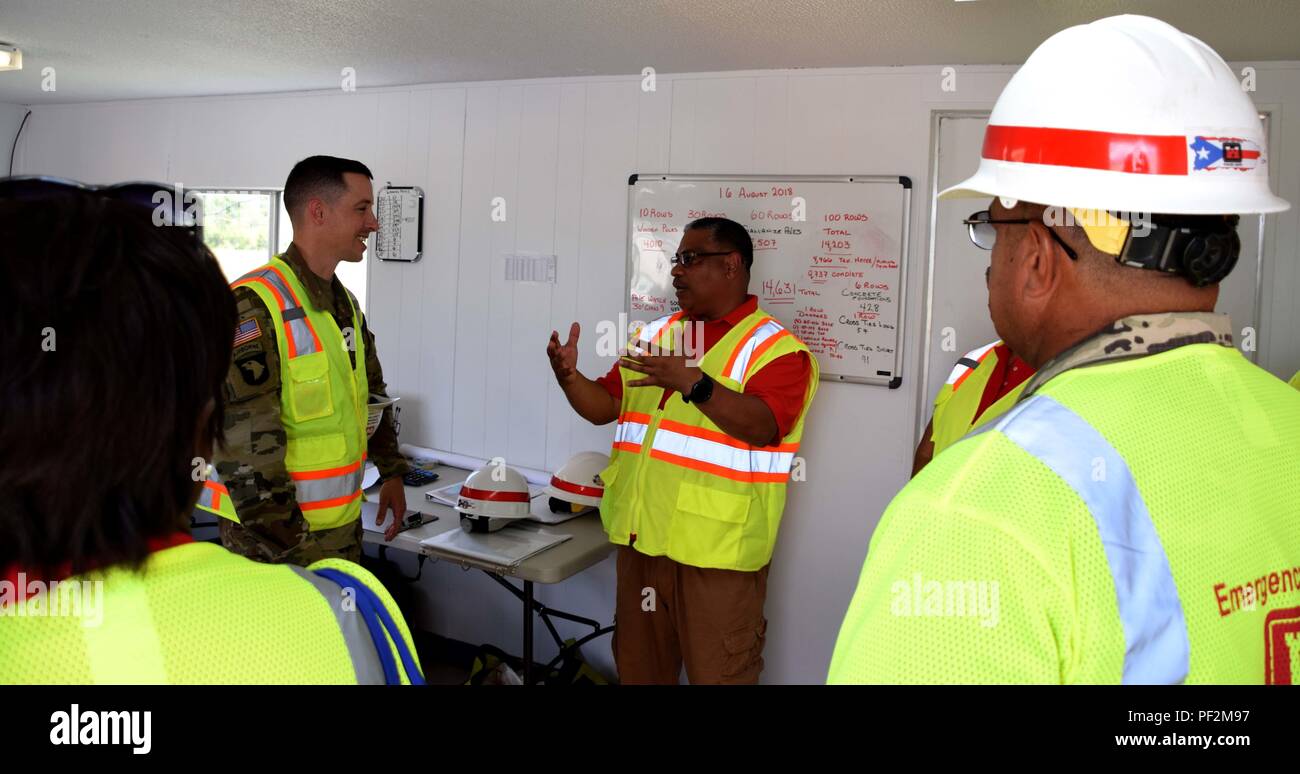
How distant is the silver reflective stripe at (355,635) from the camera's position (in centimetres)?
76

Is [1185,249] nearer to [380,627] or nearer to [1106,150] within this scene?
[1106,150]

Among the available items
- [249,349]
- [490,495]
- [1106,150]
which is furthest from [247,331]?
[1106,150]

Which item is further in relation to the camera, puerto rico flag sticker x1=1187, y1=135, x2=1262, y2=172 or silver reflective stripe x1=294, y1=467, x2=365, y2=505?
silver reflective stripe x1=294, y1=467, x2=365, y2=505

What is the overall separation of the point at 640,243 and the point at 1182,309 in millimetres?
2797

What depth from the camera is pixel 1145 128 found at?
84cm

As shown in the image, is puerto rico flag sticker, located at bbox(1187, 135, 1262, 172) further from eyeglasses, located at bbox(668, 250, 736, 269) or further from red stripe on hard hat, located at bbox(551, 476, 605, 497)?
red stripe on hard hat, located at bbox(551, 476, 605, 497)

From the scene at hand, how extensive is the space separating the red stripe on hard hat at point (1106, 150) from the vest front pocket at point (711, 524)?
1.90m

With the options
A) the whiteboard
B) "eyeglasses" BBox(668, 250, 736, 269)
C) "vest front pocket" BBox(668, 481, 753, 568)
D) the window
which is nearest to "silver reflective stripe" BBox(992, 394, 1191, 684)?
"vest front pocket" BBox(668, 481, 753, 568)

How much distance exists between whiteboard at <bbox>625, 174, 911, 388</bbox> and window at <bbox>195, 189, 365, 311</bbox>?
8.09 feet

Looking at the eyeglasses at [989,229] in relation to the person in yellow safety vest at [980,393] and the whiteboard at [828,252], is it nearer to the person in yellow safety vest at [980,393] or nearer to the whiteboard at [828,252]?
the person in yellow safety vest at [980,393]

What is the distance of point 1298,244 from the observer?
2779 millimetres

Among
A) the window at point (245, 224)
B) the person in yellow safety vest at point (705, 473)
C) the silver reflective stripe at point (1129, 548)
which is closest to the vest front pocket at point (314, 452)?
the person in yellow safety vest at point (705, 473)

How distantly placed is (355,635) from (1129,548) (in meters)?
0.66

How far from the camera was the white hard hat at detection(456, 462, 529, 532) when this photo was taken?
306 cm
